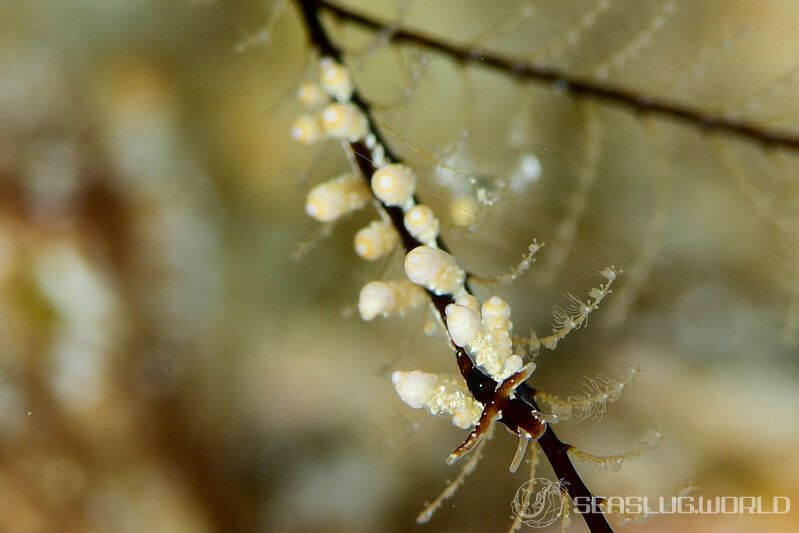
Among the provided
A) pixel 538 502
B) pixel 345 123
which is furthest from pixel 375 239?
pixel 538 502

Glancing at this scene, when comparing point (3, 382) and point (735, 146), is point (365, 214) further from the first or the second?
point (3, 382)

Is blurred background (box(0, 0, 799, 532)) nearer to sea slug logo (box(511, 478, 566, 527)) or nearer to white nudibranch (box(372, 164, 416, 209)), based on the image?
sea slug logo (box(511, 478, 566, 527))

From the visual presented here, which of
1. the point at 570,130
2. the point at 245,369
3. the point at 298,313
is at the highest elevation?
the point at 570,130

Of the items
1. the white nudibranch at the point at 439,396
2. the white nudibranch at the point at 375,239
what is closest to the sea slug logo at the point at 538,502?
the white nudibranch at the point at 439,396

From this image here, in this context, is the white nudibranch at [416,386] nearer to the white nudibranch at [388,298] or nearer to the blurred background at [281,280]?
the white nudibranch at [388,298]

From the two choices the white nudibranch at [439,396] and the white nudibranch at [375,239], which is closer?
the white nudibranch at [439,396]

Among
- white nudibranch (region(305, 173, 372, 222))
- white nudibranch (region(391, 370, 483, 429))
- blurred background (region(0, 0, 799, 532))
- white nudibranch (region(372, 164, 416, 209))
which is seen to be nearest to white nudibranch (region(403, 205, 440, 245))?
white nudibranch (region(372, 164, 416, 209))

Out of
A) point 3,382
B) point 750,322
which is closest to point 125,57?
point 3,382
